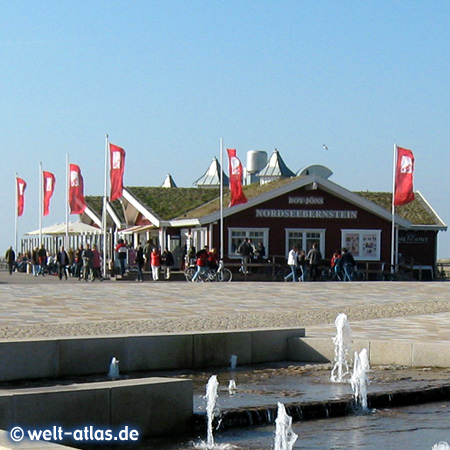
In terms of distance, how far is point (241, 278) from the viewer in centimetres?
4225

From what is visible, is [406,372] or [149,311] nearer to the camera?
[406,372]

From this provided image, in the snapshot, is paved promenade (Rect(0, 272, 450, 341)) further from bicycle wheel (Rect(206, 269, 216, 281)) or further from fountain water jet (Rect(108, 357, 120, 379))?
bicycle wheel (Rect(206, 269, 216, 281))

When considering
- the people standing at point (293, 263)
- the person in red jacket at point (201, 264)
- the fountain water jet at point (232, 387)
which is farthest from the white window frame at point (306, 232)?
the fountain water jet at point (232, 387)

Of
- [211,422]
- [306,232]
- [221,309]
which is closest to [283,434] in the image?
[211,422]

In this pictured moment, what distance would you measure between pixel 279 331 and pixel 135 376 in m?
2.75

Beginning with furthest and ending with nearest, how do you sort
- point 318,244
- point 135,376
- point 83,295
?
point 318,244 → point 83,295 → point 135,376

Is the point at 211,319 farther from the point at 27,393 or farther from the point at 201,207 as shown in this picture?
the point at 201,207

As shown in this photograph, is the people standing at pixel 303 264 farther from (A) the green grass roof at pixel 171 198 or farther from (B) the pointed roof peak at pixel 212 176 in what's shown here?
(B) the pointed roof peak at pixel 212 176

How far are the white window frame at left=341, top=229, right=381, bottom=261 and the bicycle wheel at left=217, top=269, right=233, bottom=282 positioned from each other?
29.3ft

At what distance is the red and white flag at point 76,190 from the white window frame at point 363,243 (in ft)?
42.8

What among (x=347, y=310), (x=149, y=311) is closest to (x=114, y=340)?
(x=149, y=311)

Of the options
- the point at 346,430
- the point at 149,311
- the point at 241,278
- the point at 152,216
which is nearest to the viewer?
the point at 346,430

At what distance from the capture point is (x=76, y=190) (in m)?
48.0

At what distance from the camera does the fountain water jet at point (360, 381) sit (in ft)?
35.1
